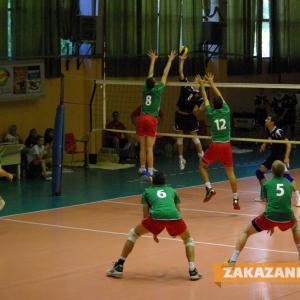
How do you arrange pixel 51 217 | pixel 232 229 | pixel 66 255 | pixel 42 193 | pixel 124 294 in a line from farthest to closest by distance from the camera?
1. pixel 42 193
2. pixel 51 217
3. pixel 232 229
4. pixel 66 255
5. pixel 124 294

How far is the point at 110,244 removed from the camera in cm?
1314

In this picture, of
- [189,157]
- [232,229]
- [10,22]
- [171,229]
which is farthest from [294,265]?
[189,157]

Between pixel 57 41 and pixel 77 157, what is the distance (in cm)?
348

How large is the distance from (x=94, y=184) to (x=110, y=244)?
7.13 m

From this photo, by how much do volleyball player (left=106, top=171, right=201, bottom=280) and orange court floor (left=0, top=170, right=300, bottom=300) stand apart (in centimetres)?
44

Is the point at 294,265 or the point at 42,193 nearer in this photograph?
the point at 294,265

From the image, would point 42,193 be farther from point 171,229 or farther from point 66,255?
point 171,229

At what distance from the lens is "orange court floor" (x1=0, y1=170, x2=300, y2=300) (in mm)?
10203

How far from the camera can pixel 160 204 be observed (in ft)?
34.5

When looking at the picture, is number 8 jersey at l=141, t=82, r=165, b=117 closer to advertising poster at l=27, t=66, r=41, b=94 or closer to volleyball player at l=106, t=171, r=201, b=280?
advertising poster at l=27, t=66, r=41, b=94

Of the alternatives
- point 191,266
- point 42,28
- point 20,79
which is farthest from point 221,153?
point 42,28

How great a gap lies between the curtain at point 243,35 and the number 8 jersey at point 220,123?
1370 centimetres

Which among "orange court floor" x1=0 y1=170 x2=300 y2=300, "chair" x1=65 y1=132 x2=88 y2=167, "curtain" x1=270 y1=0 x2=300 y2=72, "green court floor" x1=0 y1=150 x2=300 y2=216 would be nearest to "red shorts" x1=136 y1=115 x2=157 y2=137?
"orange court floor" x1=0 y1=170 x2=300 y2=300

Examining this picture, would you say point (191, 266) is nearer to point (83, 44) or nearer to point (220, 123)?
point (220, 123)
